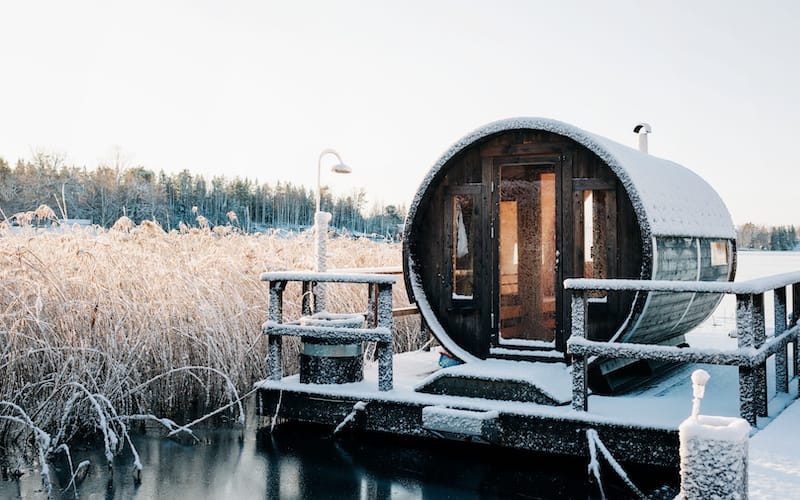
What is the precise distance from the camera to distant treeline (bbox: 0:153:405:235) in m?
55.8

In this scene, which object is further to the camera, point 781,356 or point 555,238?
point 555,238

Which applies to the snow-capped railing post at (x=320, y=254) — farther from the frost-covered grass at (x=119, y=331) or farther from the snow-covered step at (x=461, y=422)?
the snow-covered step at (x=461, y=422)

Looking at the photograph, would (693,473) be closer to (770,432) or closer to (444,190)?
(770,432)

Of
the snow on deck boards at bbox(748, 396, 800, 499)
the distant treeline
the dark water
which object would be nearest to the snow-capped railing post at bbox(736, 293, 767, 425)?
the snow on deck boards at bbox(748, 396, 800, 499)

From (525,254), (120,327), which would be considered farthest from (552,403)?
(120,327)

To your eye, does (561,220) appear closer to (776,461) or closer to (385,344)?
(385,344)

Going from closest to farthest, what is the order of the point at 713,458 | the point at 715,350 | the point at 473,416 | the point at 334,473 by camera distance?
the point at 713,458, the point at 715,350, the point at 334,473, the point at 473,416

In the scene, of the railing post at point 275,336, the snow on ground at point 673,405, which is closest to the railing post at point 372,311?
the snow on ground at point 673,405

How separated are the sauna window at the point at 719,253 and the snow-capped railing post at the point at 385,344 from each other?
149 inches

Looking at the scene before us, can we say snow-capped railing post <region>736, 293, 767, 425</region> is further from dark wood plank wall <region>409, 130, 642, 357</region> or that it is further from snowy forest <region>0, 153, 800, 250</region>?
snowy forest <region>0, 153, 800, 250</region>

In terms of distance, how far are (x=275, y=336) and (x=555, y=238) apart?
9.07 ft

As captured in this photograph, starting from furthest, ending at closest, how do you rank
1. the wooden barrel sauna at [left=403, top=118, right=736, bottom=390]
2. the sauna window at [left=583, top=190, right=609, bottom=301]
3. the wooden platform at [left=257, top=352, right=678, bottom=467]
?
the sauna window at [left=583, top=190, right=609, bottom=301], the wooden barrel sauna at [left=403, top=118, right=736, bottom=390], the wooden platform at [left=257, top=352, right=678, bottom=467]

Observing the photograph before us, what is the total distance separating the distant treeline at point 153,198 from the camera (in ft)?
183

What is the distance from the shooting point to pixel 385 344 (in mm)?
6430
